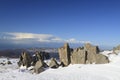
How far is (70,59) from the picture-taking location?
64.9m

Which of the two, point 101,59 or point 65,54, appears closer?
point 101,59

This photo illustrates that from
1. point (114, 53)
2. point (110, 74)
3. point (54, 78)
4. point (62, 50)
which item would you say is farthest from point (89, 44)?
point (54, 78)

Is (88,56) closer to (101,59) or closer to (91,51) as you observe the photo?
(91,51)

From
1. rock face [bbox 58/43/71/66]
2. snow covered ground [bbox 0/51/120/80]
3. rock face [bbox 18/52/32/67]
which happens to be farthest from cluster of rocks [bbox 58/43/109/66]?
rock face [bbox 18/52/32/67]

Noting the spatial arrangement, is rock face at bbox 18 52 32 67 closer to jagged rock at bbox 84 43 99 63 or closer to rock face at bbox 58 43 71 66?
rock face at bbox 58 43 71 66

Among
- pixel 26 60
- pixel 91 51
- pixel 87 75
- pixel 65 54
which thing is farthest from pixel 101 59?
pixel 26 60

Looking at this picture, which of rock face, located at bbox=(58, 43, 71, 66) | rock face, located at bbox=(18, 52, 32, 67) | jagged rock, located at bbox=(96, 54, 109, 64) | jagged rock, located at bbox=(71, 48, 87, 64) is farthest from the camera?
rock face, located at bbox=(18, 52, 32, 67)

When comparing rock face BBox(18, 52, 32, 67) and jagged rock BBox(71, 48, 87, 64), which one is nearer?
jagged rock BBox(71, 48, 87, 64)

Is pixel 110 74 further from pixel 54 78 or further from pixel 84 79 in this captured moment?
pixel 54 78

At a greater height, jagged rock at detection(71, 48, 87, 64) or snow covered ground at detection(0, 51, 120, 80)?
jagged rock at detection(71, 48, 87, 64)

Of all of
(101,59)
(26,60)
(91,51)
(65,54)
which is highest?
(91,51)

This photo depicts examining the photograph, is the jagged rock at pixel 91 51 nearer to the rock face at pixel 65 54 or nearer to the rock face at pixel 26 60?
the rock face at pixel 65 54

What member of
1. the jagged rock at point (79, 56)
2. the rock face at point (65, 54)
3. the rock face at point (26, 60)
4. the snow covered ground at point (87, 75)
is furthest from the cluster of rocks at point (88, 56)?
the rock face at point (26, 60)

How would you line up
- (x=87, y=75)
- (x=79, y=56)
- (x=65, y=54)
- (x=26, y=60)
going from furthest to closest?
(x=26, y=60), (x=65, y=54), (x=79, y=56), (x=87, y=75)
